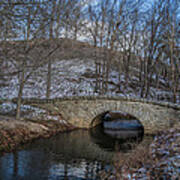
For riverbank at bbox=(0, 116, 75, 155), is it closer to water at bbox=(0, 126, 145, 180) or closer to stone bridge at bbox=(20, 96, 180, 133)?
water at bbox=(0, 126, 145, 180)

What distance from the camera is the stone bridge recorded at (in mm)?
12695

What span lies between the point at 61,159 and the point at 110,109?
6.35 m

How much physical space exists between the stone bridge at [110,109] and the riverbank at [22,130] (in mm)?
976

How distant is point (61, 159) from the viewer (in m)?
8.12

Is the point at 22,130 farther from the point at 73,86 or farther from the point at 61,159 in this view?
the point at 73,86

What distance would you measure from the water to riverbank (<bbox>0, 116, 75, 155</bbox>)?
20.0 inches

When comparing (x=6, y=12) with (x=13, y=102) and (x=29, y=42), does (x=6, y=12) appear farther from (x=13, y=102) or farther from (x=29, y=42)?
(x=13, y=102)

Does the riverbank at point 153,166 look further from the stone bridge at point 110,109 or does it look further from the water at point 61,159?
the stone bridge at point 110,109

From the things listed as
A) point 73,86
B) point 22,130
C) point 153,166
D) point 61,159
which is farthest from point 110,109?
point 73,86

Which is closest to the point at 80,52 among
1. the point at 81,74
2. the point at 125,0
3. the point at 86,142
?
the point at 81,74

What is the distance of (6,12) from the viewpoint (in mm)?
4332

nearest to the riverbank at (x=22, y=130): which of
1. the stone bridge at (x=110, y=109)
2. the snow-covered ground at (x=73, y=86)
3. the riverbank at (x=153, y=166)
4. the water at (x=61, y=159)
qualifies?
the water at (x=61, y=159)

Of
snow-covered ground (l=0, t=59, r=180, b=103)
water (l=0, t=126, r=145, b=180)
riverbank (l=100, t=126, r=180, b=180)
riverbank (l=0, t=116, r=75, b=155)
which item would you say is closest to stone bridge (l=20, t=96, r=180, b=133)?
riverbank (l=0, t=116, r=75, b=155)

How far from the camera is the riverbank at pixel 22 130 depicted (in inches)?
362
